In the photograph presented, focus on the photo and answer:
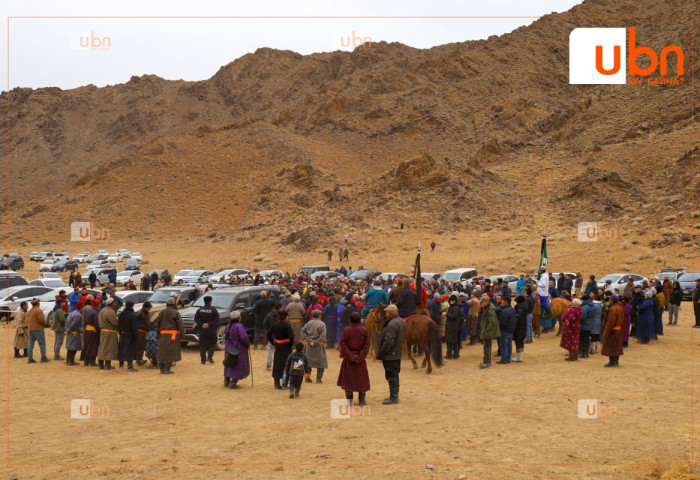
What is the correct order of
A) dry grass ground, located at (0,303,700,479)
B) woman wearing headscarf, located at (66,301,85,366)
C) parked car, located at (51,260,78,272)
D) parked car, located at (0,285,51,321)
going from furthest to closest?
parked car, located at (51,260,78,272), parked car, located at (0,285,51,321), woman wearing headscarf, located at (66,301,85,366), dry grass ground, located at (0,303,700,479)

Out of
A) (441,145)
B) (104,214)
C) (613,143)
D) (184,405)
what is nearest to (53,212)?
(104,214)

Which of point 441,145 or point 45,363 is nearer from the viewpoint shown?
point 45,363

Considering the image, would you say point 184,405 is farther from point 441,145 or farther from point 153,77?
point 153,77

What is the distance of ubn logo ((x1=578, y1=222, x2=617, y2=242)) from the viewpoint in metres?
49.2

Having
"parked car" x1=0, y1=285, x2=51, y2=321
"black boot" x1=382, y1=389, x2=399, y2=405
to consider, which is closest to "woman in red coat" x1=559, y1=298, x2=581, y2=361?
"black boot" x1=382, y1=389, x2=399, y2=405

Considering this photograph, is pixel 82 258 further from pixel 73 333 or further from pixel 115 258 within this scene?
pixel 73 333

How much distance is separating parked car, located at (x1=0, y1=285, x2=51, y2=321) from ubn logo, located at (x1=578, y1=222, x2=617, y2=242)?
3769 cm

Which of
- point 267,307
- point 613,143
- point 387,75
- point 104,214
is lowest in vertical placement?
point 267,307

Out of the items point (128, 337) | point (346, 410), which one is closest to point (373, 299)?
point (128, 337)

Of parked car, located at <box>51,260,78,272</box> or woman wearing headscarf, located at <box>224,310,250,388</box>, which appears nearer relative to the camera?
woman wearing headscarf, located at <box>224,310,250,388</box>

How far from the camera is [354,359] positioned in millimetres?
10727

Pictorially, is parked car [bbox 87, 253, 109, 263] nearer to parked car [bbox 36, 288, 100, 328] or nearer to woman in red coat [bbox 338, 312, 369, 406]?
parked car [bbox 36, 288, 100, 328]

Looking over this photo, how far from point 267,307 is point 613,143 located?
2746 inches

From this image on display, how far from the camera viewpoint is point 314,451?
838 cm
